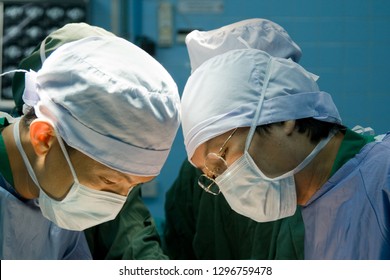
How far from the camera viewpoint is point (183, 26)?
340 centimetres

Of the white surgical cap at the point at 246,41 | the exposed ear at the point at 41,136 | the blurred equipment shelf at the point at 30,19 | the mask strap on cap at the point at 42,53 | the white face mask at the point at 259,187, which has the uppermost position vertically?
the white surgical cap at the point at 246,41

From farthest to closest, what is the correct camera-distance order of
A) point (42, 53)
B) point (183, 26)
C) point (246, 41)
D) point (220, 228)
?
point (183, 26) < point (220, 228) < point (246, 41) < point (42, 53)

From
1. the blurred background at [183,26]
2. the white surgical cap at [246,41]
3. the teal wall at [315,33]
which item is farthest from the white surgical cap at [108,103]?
the blurred background at [183,26]

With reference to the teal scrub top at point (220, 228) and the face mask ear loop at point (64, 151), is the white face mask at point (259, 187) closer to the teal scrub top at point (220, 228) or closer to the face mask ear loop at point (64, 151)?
the teal scrub top at point (220, 228)

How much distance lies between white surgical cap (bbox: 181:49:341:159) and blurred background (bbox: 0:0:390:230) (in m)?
0.86

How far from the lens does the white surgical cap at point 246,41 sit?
7.59 ft

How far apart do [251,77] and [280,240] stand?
1.92 feet

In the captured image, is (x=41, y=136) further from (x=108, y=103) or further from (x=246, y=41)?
(x=246, y=41)

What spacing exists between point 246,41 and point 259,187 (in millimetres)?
601

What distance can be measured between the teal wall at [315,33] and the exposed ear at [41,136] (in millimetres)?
1188

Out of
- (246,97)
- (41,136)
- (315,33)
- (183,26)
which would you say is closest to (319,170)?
(246,97)

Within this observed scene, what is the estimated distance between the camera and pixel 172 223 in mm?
2748
